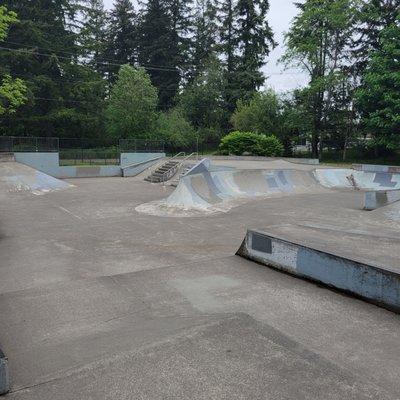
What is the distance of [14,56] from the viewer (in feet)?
107

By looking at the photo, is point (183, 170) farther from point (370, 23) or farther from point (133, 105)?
point (370, 23)

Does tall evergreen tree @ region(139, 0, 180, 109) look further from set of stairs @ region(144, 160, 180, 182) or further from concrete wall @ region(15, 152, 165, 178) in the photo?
set of stairs @ region(144, 160, 180, 182)

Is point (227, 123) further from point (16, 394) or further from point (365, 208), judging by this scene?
point (16, 394)

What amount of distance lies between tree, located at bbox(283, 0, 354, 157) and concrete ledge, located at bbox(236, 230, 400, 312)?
1155 inches

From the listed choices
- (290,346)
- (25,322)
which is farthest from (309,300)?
(25,322)

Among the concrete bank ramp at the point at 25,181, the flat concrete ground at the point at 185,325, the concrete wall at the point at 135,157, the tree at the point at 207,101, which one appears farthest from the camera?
the tree at the point at 207,101

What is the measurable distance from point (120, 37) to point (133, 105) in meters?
24.2

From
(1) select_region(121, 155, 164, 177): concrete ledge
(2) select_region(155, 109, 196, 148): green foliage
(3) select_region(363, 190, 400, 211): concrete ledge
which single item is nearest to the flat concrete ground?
(3) select_region(363, 190, 400, 211): concrete ledge

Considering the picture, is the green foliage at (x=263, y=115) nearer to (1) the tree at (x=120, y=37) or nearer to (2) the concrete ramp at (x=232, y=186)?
(2) the concrete ramp at (x=232, y=186)

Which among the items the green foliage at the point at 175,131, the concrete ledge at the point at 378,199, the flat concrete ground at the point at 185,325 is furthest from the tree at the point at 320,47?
the flat concrete ground at the point at 185,325

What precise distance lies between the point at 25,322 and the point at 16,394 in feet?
5.26

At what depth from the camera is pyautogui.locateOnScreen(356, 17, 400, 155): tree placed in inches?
1091

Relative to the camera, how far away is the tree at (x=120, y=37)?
5062 cm

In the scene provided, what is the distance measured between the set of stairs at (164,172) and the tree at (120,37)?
1224 inches
